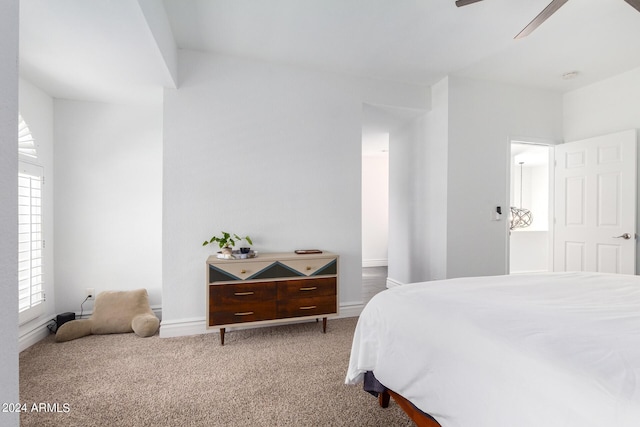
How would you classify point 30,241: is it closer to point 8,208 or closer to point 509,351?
point 8,208

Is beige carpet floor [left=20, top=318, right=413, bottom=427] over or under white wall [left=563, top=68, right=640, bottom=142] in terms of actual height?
under

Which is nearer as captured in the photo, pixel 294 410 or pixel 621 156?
pixel 294 410

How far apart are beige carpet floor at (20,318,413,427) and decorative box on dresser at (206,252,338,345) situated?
0.23m

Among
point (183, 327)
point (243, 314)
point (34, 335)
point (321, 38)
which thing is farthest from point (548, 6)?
point (34, 335)

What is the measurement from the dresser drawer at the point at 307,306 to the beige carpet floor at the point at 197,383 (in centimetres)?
22

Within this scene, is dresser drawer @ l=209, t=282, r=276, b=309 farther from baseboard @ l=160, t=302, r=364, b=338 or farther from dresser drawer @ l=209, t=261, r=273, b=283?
baseboard @ l=160, t=302, r=364, b=338

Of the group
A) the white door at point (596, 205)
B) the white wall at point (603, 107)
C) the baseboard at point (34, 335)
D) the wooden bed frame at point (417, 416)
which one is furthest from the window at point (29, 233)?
the white wall at point (603, 107)

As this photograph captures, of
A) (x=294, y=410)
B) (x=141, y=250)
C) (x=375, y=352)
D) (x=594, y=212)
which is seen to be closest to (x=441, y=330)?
(x=375, y=352)

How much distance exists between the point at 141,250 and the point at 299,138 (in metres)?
2.06

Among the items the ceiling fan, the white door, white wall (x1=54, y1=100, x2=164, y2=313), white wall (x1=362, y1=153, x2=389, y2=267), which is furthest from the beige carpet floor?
white wall (x1=362, y1=153, x2=389, y2=267)

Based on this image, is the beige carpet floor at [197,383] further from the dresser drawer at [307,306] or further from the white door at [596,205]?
the white door at [596,205]

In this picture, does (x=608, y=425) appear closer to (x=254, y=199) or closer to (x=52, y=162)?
(x=254, y=199)

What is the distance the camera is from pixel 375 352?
155 centimetres

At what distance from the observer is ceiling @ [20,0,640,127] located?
2.01 m
